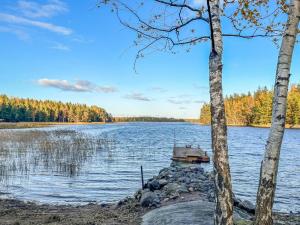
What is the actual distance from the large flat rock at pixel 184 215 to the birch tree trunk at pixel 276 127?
3119 millimetres

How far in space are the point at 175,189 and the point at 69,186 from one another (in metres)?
9.49

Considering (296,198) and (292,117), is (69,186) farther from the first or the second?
(292,117)

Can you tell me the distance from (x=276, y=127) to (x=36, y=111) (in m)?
149

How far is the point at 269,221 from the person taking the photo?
6004 millimetres

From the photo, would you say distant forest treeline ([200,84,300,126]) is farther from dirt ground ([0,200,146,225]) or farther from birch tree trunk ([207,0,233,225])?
birch tree trunk ([207,0,233,225])

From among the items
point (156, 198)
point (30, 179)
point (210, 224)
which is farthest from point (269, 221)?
point (30, 179)

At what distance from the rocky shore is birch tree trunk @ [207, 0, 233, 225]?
420cm

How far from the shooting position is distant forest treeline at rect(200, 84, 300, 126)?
109m

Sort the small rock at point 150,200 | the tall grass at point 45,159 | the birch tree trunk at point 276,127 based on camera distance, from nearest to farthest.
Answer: the birch tree trunk at point 276,127, the small rock at point 150,200, the tall grass at point 45,159

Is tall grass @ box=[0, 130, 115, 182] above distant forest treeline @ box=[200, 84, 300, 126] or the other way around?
the other way around

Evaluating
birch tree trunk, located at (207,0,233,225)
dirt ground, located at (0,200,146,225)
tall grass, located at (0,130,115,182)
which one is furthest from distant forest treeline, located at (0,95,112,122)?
birch tree trunk, located at (207,0,233,225)

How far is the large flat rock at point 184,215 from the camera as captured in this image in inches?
366

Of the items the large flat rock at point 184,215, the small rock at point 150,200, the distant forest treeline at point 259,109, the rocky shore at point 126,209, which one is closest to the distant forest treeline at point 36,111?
the distant forest treeline at point 259,109

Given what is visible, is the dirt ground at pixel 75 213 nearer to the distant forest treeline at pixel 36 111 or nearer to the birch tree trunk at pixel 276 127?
the birch tree trunk at pixel 276 127
